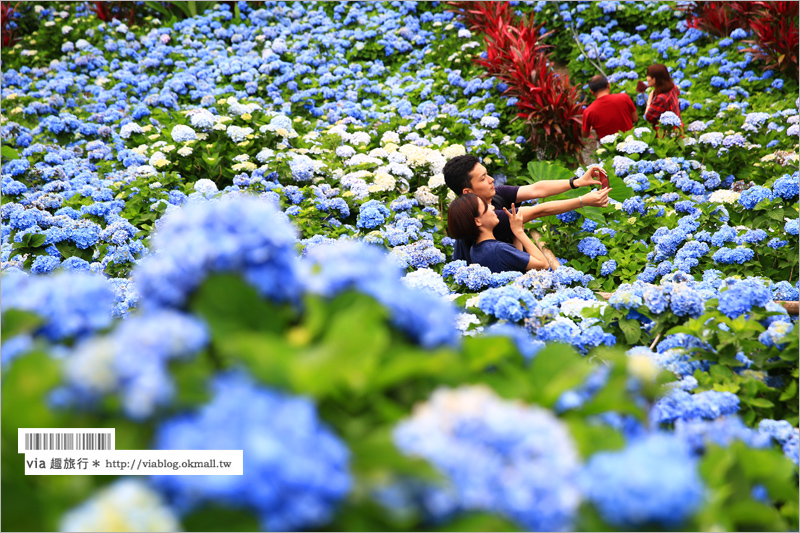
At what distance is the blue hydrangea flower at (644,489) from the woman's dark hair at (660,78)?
524 centimetres

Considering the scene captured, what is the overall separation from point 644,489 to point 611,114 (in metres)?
5.11

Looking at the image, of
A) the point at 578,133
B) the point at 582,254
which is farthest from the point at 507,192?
the point at 578,133

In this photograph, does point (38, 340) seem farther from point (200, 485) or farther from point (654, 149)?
point (654, 149)

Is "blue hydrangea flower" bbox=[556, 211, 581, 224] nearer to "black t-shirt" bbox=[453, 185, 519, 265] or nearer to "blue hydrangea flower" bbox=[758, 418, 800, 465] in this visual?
"black t-shirt" bbox=[453, 185, 519, 265]

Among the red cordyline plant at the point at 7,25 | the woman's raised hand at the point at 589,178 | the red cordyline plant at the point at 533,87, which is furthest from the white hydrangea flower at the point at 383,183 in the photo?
the red cordyline plant at the point at 7,25

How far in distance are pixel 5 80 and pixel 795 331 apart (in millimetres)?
8058

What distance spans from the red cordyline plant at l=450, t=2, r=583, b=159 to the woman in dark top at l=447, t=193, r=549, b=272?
2.73 metres

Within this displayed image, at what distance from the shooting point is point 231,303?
30.4 inches

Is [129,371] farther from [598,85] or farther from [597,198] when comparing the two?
[598,85]

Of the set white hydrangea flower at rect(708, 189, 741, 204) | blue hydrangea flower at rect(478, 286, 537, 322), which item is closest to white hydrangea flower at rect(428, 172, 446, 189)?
white hydrangea flower at rect(708, 189, 741, 204)

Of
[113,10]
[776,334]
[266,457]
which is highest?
[113,10]

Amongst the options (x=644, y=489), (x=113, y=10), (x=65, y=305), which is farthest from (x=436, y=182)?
(x=113, y=10)

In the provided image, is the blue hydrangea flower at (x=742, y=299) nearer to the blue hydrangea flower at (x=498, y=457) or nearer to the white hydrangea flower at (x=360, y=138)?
the blue hydrangea flower at (x=498, y=457)

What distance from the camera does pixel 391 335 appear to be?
88 cm
